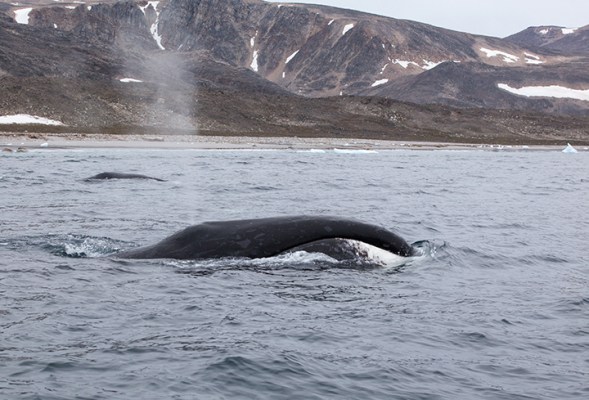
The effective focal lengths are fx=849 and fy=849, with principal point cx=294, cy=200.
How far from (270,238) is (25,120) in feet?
235

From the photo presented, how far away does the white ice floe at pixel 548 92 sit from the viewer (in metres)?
192

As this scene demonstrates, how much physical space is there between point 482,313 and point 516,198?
765 inches

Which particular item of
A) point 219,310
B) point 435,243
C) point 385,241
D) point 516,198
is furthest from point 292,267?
point 516,198

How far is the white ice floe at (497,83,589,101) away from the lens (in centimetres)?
19250

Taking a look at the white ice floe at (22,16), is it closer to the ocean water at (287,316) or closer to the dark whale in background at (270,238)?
the ocean water at (287,316)

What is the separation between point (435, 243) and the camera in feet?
51.8

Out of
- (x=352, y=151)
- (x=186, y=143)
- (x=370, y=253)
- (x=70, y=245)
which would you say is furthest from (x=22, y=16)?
(x=370, y=253)

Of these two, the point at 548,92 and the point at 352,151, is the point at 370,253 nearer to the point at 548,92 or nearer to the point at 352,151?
the point at 352,151

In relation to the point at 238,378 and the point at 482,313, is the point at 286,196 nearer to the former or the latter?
the point at 482,313

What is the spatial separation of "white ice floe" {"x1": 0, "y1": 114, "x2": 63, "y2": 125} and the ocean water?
6071cm

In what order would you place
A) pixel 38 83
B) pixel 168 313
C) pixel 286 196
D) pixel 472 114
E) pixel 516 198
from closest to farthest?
pixel 168 313 → pixel 286 196 → pixel 516 198 → pixel 38 83 → pixel 472 114

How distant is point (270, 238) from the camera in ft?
40.3

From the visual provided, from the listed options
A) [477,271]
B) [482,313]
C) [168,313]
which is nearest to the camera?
[168,313]

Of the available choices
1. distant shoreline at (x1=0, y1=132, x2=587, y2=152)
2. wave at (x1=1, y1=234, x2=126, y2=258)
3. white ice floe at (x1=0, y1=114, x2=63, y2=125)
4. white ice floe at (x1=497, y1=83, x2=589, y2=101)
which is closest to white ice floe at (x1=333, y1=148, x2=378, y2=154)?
distant shoreline at (x1=0, y1=132, x2=587, y2=152)
